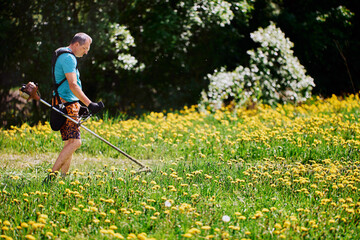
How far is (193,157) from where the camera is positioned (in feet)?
18.3

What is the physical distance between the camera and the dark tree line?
8016 millimetres

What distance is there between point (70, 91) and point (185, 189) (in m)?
1.58

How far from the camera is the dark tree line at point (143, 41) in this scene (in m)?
8.02

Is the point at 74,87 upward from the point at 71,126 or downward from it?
upward

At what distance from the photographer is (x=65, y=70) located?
4055mm

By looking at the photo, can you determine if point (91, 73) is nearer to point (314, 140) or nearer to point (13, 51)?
point (13, 51)

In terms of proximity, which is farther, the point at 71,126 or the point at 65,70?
the point at 71,126

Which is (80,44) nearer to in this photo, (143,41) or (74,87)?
(74,87)

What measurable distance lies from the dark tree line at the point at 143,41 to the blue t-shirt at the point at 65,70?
12.9 feet

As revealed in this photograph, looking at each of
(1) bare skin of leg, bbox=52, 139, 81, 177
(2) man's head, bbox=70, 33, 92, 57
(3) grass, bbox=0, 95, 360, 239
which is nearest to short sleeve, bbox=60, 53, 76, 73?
(2) man's head, bbox=70, 33, 92, 57

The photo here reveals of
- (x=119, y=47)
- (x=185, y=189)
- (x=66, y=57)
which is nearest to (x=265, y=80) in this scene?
(x=119, y=47)

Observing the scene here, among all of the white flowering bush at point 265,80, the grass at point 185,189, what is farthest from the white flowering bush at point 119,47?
the grass at point 185,189

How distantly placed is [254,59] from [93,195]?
6417 millimetres

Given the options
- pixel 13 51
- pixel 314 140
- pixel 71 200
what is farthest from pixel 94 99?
pixel 71 200
